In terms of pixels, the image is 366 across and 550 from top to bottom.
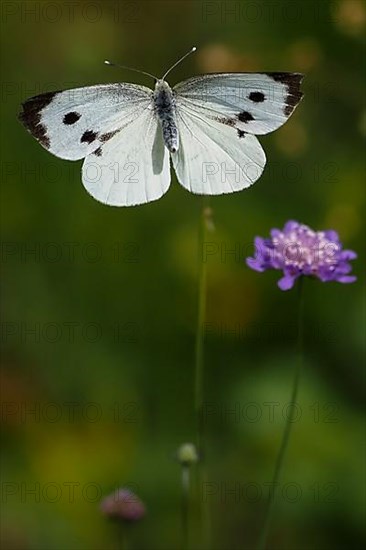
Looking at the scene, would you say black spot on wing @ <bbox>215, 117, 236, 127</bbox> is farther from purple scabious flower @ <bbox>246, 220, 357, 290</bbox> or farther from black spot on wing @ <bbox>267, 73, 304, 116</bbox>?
purple scabious flower @ <bbox>246, 220, 357, 290</bbox>

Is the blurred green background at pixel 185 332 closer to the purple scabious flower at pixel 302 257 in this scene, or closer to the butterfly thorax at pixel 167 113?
the purple scabious flower at pixel 302 257

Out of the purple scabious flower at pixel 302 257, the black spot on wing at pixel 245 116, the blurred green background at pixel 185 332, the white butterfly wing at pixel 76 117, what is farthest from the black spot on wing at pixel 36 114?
the blurred green background at pixel 185 332

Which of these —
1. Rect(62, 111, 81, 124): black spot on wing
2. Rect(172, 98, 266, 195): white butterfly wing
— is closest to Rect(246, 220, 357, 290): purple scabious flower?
Rect(172, 98, 266, 195): white butterfly wing

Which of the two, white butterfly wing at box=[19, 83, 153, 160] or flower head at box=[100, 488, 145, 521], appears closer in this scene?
white butterfly wing at box=[19, 83, 153, 160]

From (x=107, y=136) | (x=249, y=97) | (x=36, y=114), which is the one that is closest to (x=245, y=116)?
(x=249, y=97)

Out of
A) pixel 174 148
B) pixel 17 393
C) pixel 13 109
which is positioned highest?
pixel 13 109

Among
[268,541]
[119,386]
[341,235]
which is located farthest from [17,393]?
[341,235]

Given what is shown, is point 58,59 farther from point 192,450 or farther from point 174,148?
point 192,450

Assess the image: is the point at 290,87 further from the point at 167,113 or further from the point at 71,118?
the point at 71,118
